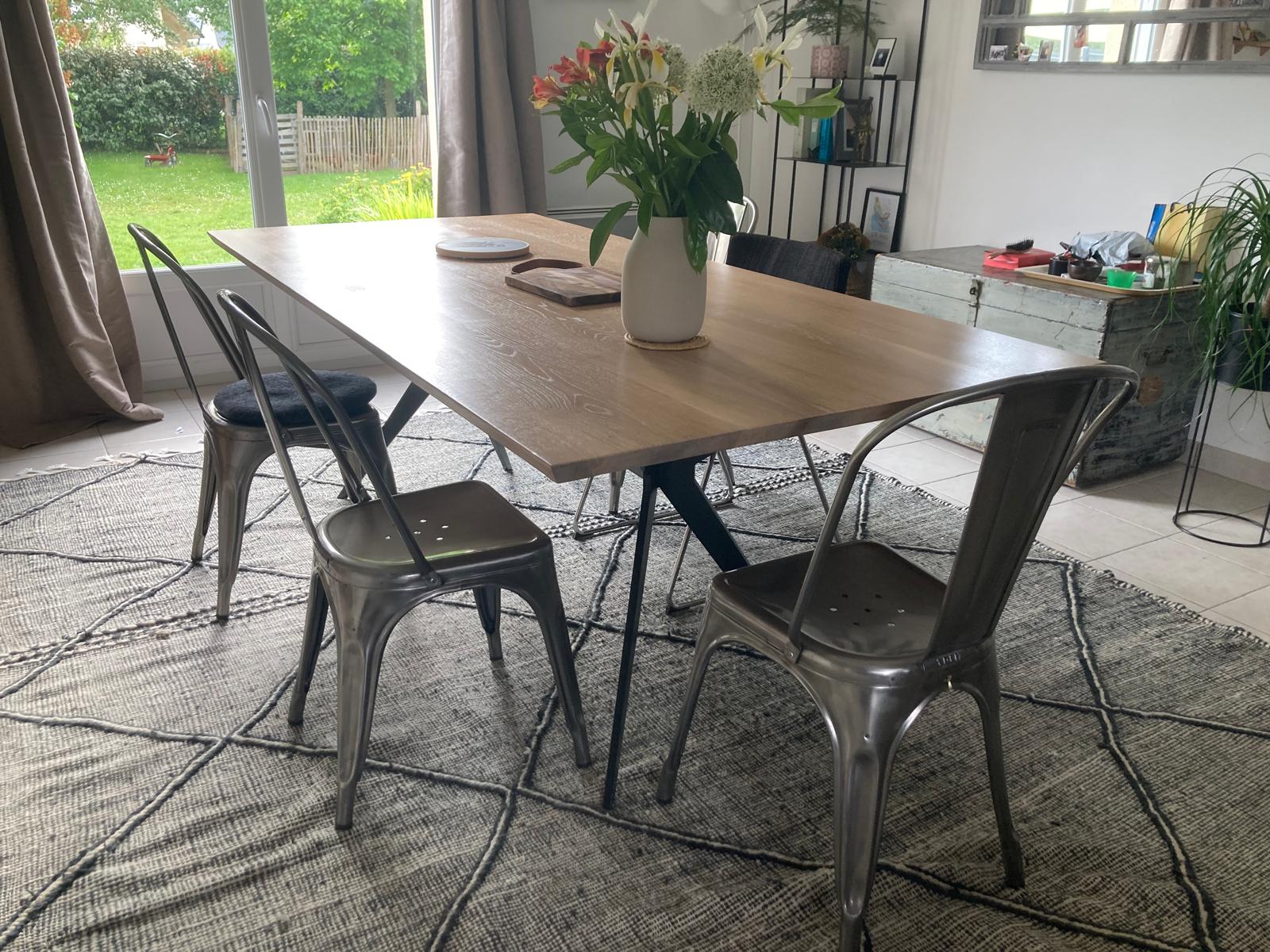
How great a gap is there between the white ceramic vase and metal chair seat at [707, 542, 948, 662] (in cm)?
46

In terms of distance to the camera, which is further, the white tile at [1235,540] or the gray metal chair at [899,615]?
the white tile at [1235,540]

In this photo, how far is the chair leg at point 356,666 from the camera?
165 centimetres

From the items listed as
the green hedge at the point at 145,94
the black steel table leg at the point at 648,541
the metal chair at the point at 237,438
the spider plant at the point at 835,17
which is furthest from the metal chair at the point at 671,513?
the green hedge at the point at 145,94

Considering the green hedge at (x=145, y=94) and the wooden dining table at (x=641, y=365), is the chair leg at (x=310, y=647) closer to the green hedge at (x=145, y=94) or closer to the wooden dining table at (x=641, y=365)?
the wooden dining table at (x=641, y=365)

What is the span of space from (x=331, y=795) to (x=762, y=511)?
5.13 ft

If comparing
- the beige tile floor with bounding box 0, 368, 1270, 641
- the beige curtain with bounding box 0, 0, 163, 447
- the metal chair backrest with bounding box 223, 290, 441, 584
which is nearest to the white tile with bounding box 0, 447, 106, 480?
the beige tile floor with bounding box 0, 368, 1270, 641

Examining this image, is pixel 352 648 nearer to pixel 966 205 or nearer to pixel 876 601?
pixel 876 601

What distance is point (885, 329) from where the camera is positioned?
6.61 ft

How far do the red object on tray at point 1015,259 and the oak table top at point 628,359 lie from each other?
4.09ft

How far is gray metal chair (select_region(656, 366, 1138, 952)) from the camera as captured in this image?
4.06 ft

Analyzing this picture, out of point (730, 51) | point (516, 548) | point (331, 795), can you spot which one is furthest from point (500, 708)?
point (730, 51)

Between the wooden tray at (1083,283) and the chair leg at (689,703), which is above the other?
the wooden tray at (1083,283)

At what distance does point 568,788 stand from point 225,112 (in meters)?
3.23

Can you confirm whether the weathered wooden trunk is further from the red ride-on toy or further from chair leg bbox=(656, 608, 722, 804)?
the red ride-on toy
